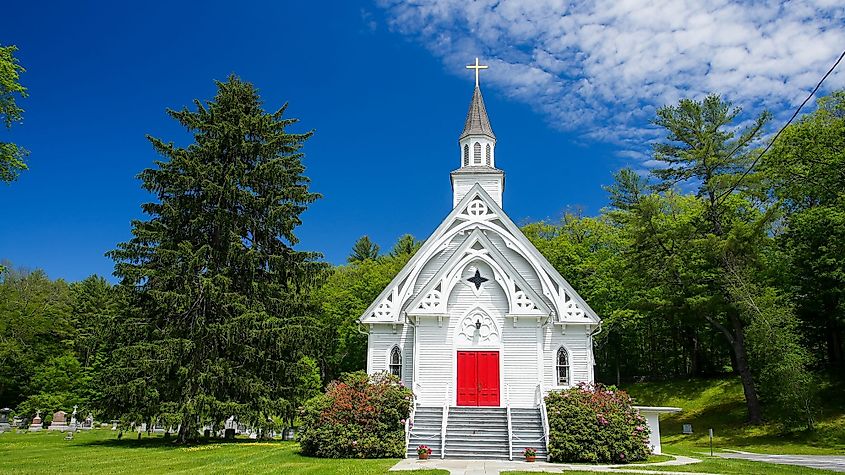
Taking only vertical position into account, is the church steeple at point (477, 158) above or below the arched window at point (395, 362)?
above

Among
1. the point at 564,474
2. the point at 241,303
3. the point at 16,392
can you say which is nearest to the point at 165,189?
the point at 241,303

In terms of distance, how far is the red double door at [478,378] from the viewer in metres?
22.5

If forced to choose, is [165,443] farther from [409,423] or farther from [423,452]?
[423,452]

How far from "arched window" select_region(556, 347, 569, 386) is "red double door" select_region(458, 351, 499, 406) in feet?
9.90

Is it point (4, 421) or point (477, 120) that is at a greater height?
point (477, 120)

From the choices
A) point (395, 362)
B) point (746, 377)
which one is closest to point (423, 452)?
point (395, 362)

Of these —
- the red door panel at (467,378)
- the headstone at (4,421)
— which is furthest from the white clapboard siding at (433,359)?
the headstone at (4,421)

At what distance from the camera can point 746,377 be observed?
30.5m

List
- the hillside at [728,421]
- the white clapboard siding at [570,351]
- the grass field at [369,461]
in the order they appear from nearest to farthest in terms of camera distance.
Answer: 1. the grass field at [369,461]
2. the white clapboard siding at [570,351]
3. the hillside at [728,421]

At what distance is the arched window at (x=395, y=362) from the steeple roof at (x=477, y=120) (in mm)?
10977

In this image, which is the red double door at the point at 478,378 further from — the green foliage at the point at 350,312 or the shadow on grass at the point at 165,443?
the green foliage at the point at 350,312

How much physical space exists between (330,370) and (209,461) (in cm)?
3325

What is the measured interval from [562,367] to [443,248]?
6860mm

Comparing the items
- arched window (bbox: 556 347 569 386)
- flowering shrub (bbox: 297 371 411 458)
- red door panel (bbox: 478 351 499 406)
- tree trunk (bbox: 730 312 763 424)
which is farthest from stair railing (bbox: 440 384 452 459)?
tree trunk (bbox: 730 312 763 424)
